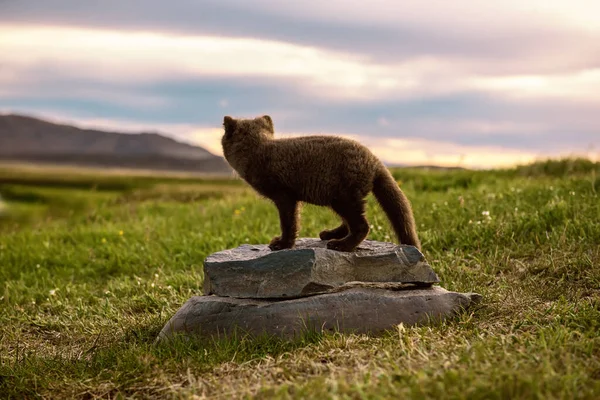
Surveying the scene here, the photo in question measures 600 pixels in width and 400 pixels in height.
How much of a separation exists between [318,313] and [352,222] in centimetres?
98

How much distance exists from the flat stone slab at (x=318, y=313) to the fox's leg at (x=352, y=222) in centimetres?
43

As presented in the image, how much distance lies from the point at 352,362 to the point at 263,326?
125 cm

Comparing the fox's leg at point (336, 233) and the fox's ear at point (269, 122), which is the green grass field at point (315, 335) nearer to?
the fox's leg at point (336, 233)

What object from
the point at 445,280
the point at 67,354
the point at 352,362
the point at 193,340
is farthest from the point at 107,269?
the point at 352,362

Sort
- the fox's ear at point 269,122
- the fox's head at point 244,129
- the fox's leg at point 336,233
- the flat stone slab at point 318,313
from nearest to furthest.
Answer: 1. the flat stone slab at point 318,313
2. the fox's head at point 244,129
3. the fox's ear at point 269,122
4. the fox's leg at point 336,233

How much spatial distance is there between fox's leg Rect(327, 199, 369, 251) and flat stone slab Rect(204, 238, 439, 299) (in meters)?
0.10

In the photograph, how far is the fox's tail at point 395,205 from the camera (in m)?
6.39

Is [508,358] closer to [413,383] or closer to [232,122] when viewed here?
[413,383]

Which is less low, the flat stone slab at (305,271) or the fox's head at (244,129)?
the fox's head at (244,129)

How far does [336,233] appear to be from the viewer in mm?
6871

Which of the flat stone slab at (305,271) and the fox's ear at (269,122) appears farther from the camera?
the fox's ear at (269,122)

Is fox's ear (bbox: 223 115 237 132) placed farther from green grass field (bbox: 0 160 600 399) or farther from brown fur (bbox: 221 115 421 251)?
green grass field (bbox: 0 160 600 399)

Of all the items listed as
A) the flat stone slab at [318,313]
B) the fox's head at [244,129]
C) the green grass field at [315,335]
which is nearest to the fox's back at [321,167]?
the fox's head at [244,129]

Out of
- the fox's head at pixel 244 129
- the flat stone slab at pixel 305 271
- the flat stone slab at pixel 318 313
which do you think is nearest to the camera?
the flat stone slab at pixel 318 313
